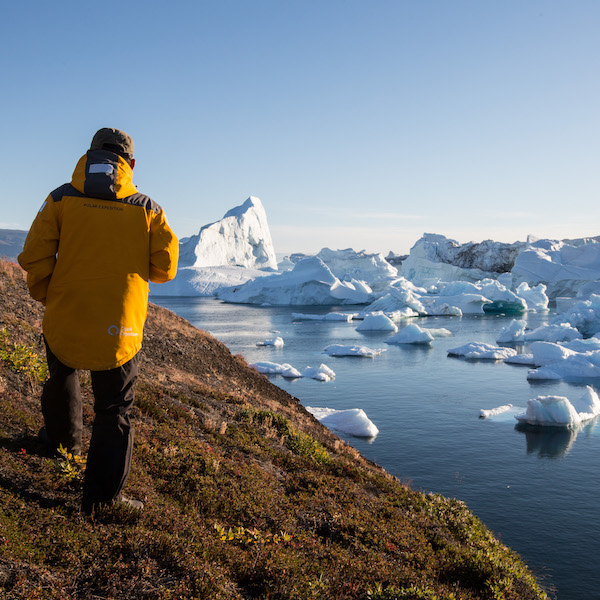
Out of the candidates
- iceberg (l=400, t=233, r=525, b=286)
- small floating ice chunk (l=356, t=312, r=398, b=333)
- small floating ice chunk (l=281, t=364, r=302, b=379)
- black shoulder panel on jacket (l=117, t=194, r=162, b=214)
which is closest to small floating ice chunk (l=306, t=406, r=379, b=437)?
small floating ice chunk (l=281, t=364, r=302, b=379)

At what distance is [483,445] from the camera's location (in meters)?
18.9

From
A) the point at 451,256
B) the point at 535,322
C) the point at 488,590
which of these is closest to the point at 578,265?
the point at 535,322

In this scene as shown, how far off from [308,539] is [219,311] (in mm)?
70005

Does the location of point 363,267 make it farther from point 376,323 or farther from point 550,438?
point 550,438

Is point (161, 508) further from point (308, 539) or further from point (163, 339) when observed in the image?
point (163, 339)

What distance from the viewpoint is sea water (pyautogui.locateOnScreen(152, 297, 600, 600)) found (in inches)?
485

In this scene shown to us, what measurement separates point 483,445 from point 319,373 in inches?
486

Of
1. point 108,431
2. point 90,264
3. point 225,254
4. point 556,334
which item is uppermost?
point 225,254

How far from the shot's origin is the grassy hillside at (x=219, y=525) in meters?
3.31

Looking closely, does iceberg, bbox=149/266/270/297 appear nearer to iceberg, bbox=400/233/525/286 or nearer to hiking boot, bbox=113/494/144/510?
iceberg, bbox=400/233/525/286

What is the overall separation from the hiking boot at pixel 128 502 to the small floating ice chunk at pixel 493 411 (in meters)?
20.5

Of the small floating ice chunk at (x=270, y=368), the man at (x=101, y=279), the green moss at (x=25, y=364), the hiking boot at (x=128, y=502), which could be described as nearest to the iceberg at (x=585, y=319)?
the small floating ice chunk at (x=270, y=368)

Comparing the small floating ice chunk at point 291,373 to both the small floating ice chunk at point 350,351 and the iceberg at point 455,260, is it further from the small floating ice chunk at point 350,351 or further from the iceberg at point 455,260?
the iceberg at point 455,260

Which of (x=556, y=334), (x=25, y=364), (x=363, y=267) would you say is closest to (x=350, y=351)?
(x=556, y=334)
